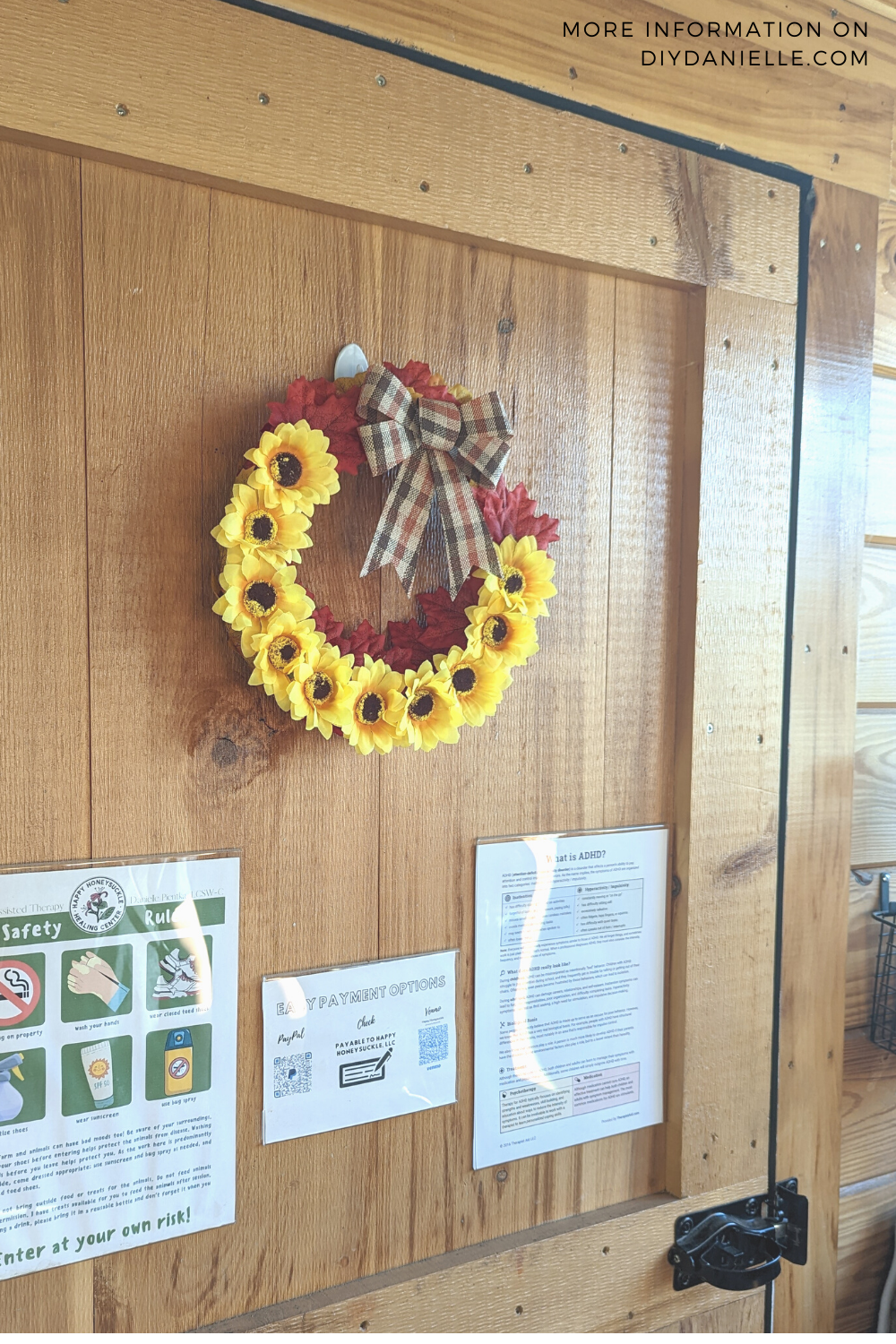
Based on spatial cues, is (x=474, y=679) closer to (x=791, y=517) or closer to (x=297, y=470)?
(x=297, y=470)

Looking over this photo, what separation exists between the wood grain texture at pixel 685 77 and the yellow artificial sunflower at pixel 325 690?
23.7 inches

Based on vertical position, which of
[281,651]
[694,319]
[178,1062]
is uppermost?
[694,319]

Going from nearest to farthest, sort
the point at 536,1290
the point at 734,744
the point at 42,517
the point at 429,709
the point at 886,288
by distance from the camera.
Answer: the point at 42,517 → the point at 429,709 → the point at 536,1290 → the point at 734,744 → the point at 886,288

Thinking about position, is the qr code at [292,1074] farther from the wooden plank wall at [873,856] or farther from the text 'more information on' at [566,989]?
the wooden plank wall at [873,856]

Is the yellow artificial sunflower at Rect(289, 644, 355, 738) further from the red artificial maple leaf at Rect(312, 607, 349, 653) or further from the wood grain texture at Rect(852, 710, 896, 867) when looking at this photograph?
the wood grain texture at Rect(852, 710, 896, 867)

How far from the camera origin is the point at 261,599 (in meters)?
0.87

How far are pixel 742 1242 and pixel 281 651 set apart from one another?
0.98 m

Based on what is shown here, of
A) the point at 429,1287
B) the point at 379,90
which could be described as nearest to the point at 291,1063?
the point at 429,1287

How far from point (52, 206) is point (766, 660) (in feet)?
3.05

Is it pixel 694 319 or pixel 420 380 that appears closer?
pixel 420 380

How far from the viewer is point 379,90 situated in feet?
3.07

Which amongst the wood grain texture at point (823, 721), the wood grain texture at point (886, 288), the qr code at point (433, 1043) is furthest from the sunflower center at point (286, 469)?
the wood grain texture at point (886, 288)

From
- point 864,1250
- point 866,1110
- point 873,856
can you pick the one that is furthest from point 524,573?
point 864,1250

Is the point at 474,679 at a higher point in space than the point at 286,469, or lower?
lower
